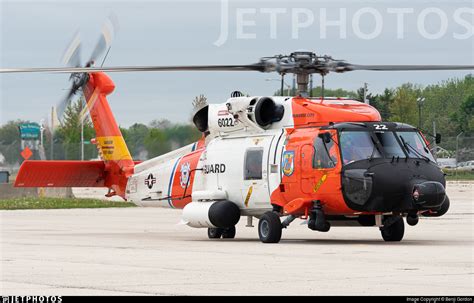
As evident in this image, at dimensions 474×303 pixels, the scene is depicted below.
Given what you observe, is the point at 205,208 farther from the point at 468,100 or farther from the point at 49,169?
the point at 468,100

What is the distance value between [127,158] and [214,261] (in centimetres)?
Answer: 1153

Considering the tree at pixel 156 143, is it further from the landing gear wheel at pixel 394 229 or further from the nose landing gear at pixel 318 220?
the nose landing gear at pixel 318 220

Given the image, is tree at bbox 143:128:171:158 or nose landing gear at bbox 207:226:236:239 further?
tree at bbox 143:128:171:158

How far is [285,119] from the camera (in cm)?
2459

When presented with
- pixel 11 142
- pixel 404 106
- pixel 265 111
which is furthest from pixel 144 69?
pixel 11 142

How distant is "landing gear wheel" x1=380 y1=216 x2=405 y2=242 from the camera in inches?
938

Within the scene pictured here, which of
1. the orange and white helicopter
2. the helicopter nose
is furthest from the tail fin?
the helicopter nose

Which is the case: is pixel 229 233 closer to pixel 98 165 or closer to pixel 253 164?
pixel 253 164

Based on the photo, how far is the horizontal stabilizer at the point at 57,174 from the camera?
28953mm

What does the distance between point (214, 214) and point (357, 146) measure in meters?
4.03

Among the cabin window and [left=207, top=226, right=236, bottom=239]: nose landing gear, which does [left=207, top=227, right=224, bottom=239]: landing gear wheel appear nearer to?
[left=207, top=226, right=236, bottom=239]: nose landing gear

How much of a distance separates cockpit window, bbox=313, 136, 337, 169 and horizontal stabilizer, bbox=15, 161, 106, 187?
8.42m

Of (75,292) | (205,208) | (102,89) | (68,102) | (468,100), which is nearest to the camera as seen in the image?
(75,292)

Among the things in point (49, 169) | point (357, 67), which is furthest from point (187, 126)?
point (357, 67)
